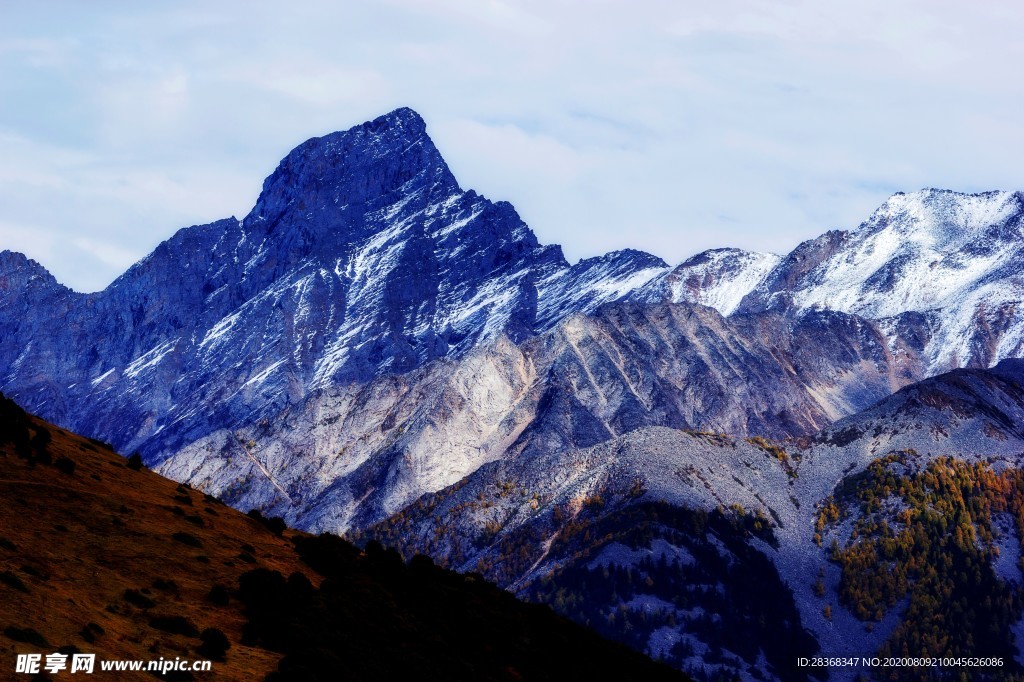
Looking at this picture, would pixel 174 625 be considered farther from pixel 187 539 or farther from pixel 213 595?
pixel 187 539

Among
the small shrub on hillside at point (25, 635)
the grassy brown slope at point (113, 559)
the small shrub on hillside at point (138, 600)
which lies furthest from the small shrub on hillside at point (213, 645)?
the small shrub on hillside at point (25, 635)

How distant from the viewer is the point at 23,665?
76062mm

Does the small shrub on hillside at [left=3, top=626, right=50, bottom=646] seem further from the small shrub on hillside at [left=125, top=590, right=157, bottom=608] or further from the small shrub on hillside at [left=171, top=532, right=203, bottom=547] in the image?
the small shrub on hillside at [left=171, top=532, right=203, bottom=547]

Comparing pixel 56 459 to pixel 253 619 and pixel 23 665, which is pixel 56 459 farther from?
pixel 23 665

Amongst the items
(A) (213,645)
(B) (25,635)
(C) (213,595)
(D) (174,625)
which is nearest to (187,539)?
(C) (213,595)

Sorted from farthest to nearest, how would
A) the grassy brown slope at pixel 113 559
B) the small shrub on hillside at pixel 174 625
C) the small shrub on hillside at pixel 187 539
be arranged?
the small shrub on hillside at pixel 187 539, the small shrub on hillside at pixel 174 625, the grassy brown slope at pixel 113 559

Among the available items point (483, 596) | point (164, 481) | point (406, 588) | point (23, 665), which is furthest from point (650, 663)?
point (23, 665)

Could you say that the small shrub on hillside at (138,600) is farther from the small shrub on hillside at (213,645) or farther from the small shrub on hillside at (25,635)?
the small shrub on hillside at (25,635)

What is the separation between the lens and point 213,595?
100000mm

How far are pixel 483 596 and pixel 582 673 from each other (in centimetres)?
1650

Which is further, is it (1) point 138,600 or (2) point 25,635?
(1) point 138,600

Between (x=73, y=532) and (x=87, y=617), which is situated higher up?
(x=73, y=532)

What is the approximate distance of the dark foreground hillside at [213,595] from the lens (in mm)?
87562

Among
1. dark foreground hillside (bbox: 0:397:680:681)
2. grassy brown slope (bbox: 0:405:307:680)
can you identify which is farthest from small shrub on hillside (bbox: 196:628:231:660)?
grassy brown slope (bbox: 0:405:307:680)
